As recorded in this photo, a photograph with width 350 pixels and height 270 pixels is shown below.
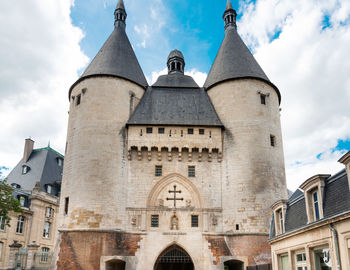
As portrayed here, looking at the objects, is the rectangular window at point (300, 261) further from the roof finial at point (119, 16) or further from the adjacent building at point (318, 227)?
the roof finial at point (119, 16)

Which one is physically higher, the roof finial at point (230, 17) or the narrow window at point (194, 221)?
the roof finial at point (230, 17)

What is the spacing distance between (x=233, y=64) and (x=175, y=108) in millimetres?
5246

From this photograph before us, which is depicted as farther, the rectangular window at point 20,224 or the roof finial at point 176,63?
the rectangular window at point 20,224

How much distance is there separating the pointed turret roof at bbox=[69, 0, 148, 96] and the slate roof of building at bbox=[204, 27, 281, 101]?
534cm

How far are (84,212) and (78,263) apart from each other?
9.13ft

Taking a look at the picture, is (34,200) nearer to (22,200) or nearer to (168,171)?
(22,200)

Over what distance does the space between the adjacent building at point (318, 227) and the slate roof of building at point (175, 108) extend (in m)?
10.1

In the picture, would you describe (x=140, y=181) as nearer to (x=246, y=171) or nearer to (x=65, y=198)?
(x=65, y=198)

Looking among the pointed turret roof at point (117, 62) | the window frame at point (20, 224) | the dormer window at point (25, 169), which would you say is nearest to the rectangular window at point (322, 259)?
the pointed turret roof at point (117, 62)

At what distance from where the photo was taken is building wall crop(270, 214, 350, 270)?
911 centimetres

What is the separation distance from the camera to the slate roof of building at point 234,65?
77.7 ft

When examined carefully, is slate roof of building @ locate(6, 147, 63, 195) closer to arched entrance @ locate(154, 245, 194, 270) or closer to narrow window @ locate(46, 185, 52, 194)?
narrow window @ locate(46, 185, 52, 194)

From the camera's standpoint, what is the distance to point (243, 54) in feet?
83.0

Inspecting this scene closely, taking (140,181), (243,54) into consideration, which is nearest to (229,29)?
(243,54)
